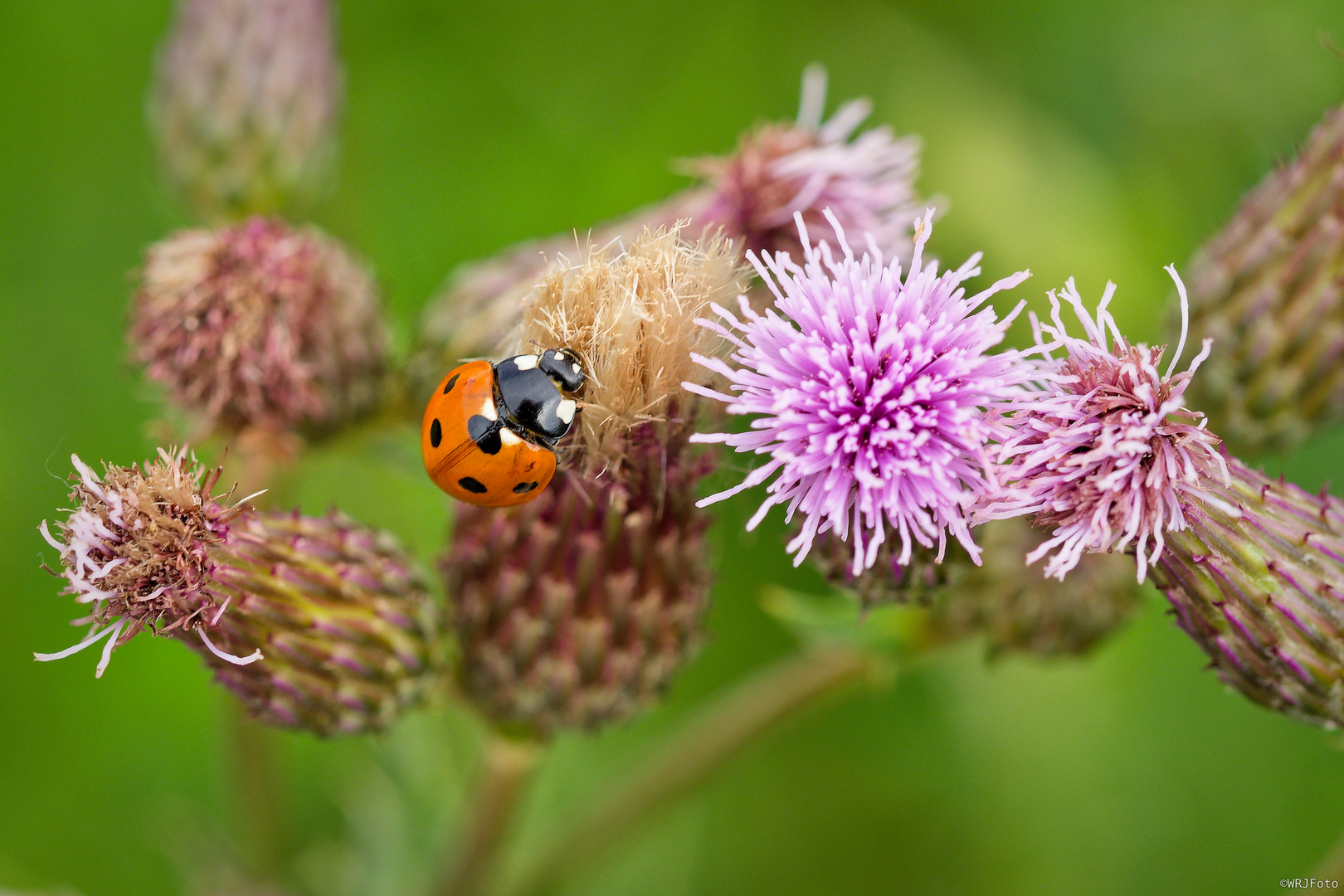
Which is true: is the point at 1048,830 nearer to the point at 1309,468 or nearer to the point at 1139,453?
the point at 1309,468

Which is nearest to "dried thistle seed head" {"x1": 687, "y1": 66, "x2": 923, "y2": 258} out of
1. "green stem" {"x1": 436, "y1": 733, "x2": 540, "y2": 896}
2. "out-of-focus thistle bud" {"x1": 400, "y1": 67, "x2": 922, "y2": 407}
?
"out-of-focus thistle bud" {"x1": 400, "y1": 67, "x2": 922, "y2": 407}

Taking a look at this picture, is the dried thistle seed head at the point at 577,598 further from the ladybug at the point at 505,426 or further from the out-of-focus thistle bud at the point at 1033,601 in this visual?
the out-of-focus thistle bud at the point at 1033,601

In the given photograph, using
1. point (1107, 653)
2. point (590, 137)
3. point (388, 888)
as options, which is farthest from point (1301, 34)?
point (388, 888)

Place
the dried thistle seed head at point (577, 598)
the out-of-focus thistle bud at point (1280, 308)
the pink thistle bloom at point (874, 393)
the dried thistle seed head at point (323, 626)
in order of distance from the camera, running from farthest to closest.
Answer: the out-of-focus thistle bud at point (1280, 308) < the dried thistle seed head at point (577, 598) < the dried thistle seed head at point (323, 626) < the pink thistle bloom at point (874, 393)

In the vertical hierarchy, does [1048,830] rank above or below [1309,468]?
below

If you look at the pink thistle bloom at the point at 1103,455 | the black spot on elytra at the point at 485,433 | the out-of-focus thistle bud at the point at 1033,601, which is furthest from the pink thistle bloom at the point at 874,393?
the out-of-focus thistle bud at the point at 1033,601

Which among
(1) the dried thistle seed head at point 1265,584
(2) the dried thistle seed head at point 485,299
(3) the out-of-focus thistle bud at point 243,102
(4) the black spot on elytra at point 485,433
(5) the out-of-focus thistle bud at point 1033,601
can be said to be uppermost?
(3) the out-of-focus thistle bud at point 243,102

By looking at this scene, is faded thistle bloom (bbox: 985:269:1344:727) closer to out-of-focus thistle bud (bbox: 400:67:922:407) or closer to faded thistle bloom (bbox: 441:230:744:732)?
faded thistle bloom (bbox: 441:230:744:732)
